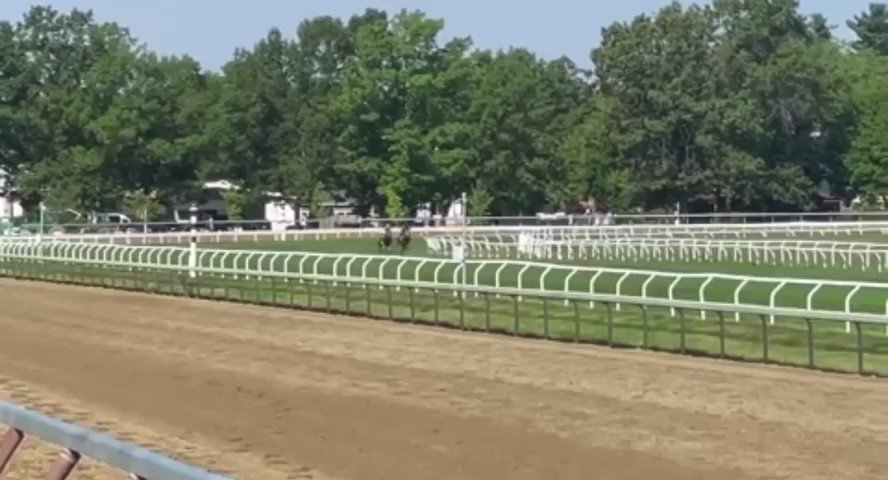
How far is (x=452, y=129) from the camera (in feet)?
268

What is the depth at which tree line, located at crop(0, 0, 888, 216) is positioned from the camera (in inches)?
3187

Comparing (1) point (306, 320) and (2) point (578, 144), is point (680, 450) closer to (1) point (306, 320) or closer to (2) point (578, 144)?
(1) point (306, 320)

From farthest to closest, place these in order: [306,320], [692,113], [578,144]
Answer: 1. [578,144]
2. [692,113]
3. [306,320]

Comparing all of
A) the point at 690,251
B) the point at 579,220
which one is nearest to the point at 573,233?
the point at 690,251

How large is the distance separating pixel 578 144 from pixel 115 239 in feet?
133

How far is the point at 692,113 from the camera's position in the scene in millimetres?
82250

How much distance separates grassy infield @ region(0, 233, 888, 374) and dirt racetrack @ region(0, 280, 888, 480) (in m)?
0.64

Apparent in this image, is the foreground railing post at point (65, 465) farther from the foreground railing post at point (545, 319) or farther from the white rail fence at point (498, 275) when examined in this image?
the foreground railing post at point (545, 319)

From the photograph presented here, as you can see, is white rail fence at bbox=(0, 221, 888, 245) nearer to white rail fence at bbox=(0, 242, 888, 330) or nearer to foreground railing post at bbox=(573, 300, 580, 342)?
white rail fence at bbox=(0, 242, 888, 330)

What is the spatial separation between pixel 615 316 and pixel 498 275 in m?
3.03

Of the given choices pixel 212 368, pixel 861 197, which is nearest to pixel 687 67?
pixel 861 197

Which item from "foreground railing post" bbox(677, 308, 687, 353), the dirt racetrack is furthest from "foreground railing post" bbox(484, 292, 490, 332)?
"foreground railing post" bbox(677, 308, 687, 353)

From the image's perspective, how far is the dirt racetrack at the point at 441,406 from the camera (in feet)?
33.2

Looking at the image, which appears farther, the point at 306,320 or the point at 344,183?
the point at 344,183
